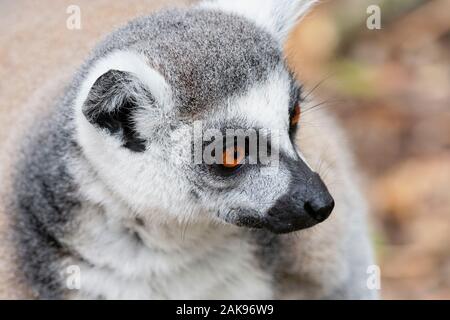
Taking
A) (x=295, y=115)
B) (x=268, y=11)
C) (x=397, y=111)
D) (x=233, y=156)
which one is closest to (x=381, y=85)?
(x=397, y=111)

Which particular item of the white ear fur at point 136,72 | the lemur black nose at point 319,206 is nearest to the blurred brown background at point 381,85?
the white ear fur at point 136,72

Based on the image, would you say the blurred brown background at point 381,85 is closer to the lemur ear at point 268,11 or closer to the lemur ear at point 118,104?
the lemur ear at point 268,11

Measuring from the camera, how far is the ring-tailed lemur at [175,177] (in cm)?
356

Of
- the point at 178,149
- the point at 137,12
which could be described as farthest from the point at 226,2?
the point at 178,149

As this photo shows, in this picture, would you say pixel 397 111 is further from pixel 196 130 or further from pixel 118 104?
pixel 118 104

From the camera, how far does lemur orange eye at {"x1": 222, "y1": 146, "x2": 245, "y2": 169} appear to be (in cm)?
355

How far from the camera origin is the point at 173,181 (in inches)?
143

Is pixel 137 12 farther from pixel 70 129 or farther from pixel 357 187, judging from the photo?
pixel 357 187

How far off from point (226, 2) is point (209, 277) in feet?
4.28

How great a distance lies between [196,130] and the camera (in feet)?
11.8

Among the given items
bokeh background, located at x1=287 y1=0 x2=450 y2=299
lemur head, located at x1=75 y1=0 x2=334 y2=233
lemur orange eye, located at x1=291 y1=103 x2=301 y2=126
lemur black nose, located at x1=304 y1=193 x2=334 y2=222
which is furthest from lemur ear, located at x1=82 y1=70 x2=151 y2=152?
bokeh background, located at x1=287 y1=0 x2=450 y2=299

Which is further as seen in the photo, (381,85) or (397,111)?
(381,85)

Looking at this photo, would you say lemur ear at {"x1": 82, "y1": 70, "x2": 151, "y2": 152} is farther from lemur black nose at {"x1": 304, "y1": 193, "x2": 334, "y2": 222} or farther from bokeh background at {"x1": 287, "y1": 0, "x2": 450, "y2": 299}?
bokeh background at {"x1": 287, "y1": 0, "x2": 450, "y2": 299}

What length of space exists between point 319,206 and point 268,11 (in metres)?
1.10
